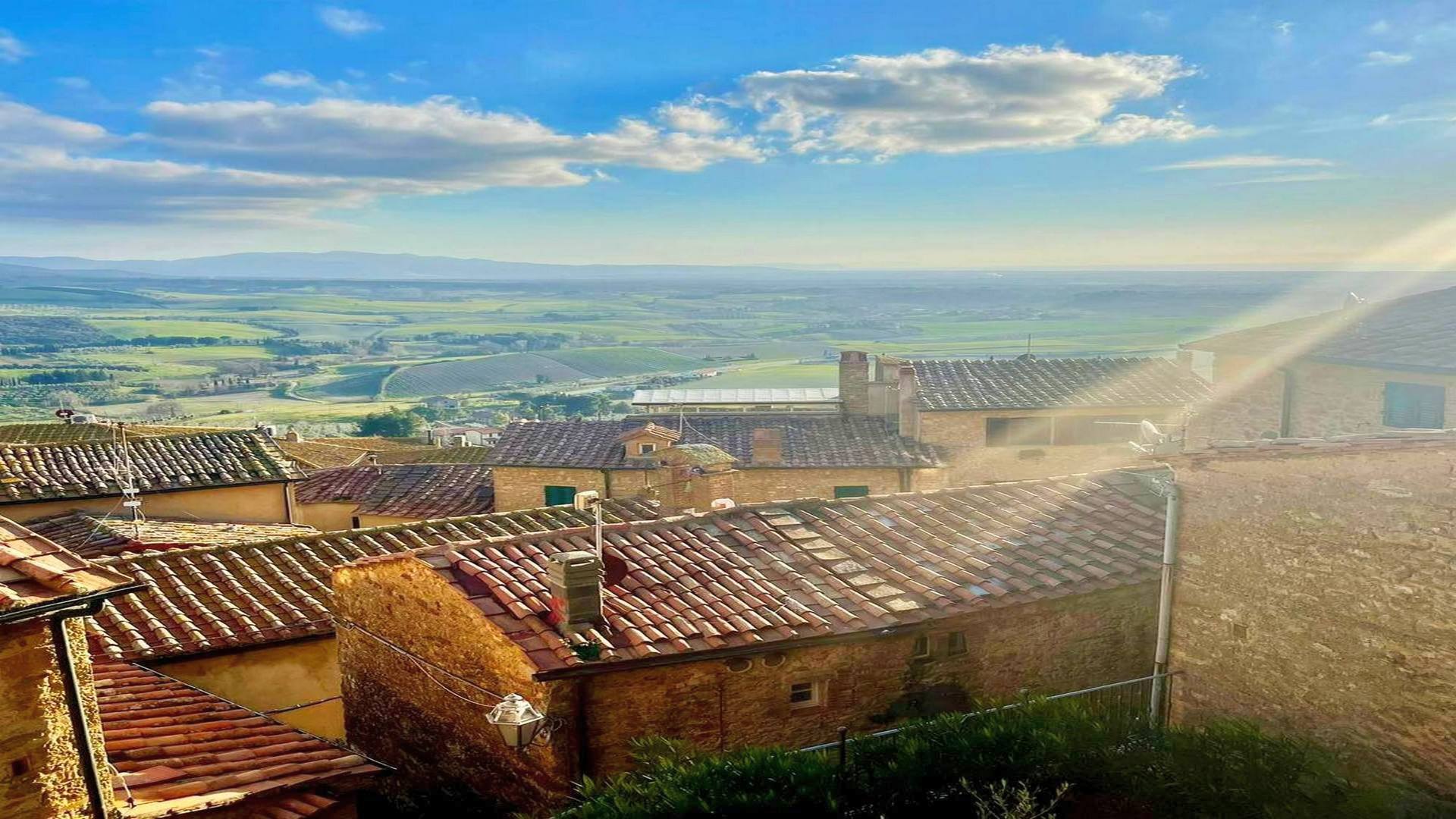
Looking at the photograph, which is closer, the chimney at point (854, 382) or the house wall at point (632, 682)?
the house wall at point (632, 682)

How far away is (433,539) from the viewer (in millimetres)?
17078

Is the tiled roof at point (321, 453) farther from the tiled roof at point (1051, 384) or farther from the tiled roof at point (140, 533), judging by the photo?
the tiled roof at point (1051, 384)

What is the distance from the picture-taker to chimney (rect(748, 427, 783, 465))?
2841 cm

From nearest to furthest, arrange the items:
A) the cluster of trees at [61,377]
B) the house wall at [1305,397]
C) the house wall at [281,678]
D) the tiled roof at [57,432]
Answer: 1. the house wall at [281,678]
2. the house wall at [1305,397]
3. the tiled roof at [57,432]
4. the cluster of trees at [61,377]

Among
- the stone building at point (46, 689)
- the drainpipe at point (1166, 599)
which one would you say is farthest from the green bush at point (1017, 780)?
the stone building at point (46, 689)

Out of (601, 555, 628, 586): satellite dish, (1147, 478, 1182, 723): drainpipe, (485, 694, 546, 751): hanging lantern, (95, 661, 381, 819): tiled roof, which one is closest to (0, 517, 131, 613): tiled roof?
(95, 661, 381, 819): tiled roof

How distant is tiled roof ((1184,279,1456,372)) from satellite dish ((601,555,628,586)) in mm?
17429

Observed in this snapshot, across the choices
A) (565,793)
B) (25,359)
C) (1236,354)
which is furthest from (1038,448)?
(25,359)

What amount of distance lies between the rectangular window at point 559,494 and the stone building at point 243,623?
1202 centimetres

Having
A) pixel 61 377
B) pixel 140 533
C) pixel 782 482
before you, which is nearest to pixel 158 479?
pixel 140 533

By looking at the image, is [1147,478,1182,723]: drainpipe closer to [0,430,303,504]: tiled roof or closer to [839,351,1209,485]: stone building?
[839,351,1209,485]: stone building

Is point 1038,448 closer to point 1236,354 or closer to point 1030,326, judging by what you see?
point 1236,354

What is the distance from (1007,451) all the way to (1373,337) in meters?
10.3

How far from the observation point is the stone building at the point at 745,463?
2800 cm
